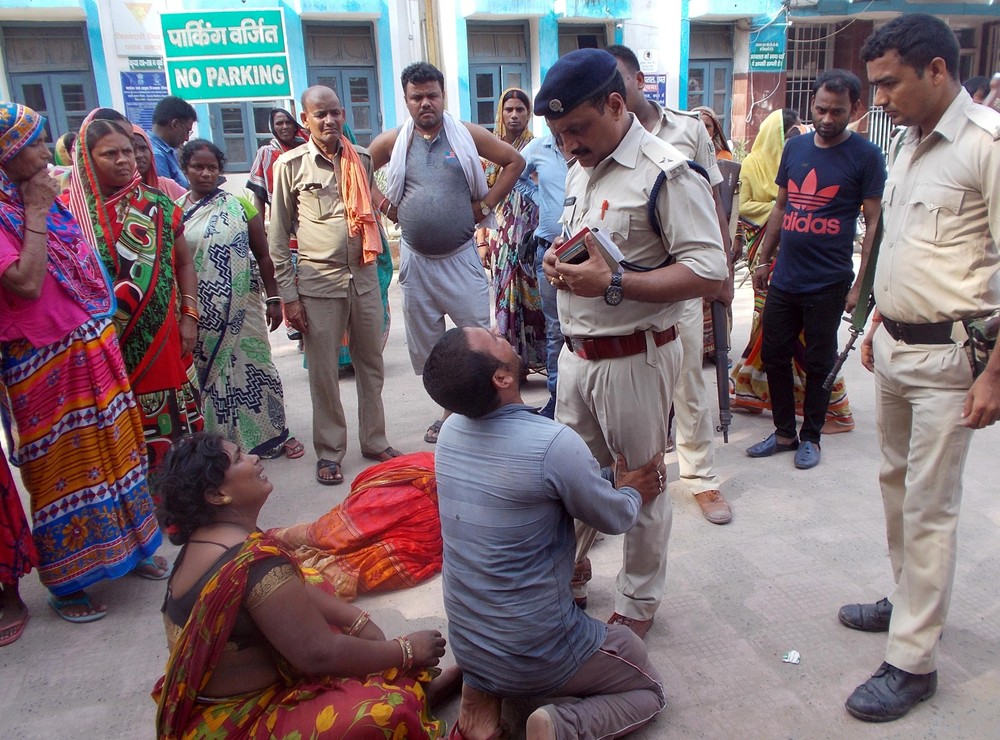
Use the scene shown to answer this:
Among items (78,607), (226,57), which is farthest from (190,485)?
(226,57)

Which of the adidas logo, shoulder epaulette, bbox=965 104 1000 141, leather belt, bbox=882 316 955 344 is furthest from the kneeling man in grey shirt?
the adidas logo

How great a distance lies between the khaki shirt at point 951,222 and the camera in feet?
6.89

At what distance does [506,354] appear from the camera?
2037 mm

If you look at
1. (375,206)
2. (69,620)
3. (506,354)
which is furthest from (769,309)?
(69,620)

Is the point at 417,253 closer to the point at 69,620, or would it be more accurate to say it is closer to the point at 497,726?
the point at 69,620

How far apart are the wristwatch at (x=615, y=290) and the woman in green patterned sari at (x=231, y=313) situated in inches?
98.7

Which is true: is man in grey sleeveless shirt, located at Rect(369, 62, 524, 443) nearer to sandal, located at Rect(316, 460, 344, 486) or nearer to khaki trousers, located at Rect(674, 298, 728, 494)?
sandal, located at Rect(316, 460, 344, 486)

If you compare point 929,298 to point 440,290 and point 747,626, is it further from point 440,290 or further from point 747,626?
point 440,290

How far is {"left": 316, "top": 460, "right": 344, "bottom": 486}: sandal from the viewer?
4102mm

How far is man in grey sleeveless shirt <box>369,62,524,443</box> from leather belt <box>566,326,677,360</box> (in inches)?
70.1

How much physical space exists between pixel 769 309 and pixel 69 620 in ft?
11.7

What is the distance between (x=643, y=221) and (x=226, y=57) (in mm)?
6308

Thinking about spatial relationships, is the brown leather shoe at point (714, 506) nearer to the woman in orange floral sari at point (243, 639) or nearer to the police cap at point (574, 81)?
the woman in orange floral sari at point (243, 639)

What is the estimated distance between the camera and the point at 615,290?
228cm
